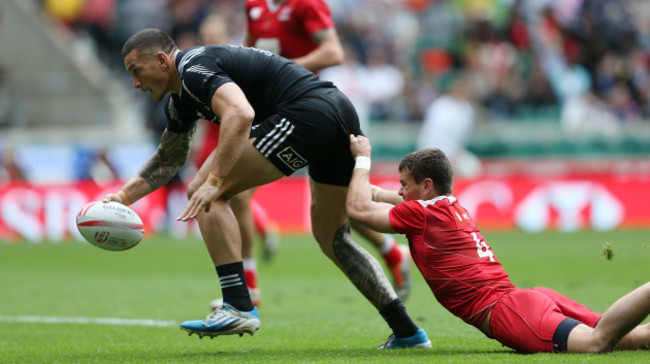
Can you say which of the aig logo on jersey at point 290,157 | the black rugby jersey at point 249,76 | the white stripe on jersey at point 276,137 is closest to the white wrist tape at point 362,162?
the aig logo on jersey at point 290,157

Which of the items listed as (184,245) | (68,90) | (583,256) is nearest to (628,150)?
(583,256)

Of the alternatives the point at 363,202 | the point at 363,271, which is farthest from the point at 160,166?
the point at 363,202

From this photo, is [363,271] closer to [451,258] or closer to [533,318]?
[451,258]

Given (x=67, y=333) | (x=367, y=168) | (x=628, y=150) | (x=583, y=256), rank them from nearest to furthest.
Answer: (x=367, y=168)
(x=67, y=333)
(x=583, y=256)
(x=628, y=150)

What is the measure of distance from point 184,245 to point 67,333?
9922mm

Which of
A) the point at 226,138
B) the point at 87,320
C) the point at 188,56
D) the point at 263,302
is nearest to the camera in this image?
the point at 226,138

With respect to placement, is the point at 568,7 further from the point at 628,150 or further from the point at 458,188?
the point at 458,188

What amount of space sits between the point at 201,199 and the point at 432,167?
1.31 metres

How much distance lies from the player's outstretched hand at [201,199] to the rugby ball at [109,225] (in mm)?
695

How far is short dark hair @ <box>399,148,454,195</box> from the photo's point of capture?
5641 mm

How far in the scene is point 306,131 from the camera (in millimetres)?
5770

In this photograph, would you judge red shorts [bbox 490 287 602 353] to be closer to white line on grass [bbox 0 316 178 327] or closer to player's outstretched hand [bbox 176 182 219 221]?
player's outstretched hand [bbox 176 182 219 221]

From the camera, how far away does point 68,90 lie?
24422 millimetres

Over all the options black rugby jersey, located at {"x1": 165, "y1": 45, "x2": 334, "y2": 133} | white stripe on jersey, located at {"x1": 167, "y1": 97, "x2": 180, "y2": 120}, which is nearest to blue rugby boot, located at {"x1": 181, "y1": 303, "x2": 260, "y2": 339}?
black rugby jersey, located at {"x1": 165, "y1": 45, "x2": 334, "y2": 133}
